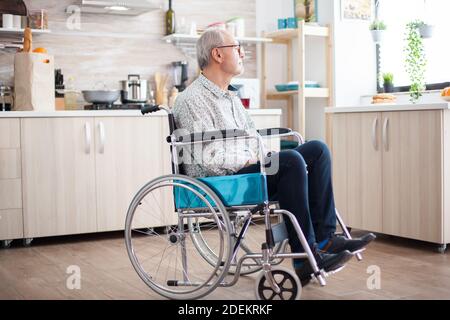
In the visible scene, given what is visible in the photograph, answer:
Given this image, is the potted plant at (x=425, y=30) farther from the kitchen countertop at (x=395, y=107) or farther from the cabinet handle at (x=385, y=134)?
the cabinet handle at (x=385, y=134)

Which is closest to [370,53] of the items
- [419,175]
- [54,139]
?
[419,175]

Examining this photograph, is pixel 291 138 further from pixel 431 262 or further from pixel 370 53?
pixel 431 262

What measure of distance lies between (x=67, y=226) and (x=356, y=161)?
1811 millimetres

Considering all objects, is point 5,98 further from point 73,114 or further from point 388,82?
point 388,82

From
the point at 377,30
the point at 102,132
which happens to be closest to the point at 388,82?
the point at 377,30

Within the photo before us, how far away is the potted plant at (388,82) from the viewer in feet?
15.8

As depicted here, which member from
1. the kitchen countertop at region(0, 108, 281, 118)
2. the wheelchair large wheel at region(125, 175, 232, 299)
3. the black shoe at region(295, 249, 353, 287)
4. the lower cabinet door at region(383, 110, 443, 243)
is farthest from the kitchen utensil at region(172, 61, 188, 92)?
the black shoe at region(295, 249, 353, 287)

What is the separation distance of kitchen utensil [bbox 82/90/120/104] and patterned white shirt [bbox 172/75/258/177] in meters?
1.67

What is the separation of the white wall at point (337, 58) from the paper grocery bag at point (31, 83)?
192 cm

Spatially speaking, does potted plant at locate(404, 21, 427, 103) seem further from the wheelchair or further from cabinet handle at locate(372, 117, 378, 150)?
the wheelchair

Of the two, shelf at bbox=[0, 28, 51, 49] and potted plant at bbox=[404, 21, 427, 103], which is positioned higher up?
shelf at bbox=[0, 28, 51, 49]

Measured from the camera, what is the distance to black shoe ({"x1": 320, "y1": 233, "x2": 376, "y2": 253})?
8.06 ft

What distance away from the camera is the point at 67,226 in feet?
13.2

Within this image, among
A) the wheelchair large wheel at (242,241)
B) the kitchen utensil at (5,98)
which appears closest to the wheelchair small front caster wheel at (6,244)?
the kitchen utensil at (5,98)
